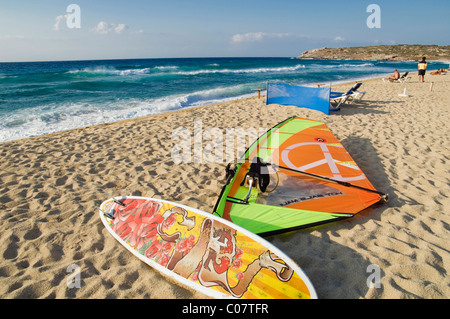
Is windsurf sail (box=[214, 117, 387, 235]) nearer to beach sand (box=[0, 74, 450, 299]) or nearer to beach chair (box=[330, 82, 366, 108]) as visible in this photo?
beach sand (box=[0, 74, 450, 299])

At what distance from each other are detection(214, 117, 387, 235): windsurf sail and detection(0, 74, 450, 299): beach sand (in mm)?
182

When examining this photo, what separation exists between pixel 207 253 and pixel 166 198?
164cm

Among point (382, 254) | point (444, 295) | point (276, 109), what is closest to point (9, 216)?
point (382, 254)

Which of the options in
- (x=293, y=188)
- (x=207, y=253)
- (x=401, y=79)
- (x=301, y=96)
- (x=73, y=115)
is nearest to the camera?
(x=207, y=253)

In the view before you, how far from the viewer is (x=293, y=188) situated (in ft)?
12.5

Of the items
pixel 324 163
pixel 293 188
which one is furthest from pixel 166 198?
pixel 324 163

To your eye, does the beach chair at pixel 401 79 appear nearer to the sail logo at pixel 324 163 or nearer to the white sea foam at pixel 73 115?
the white sea foam at pixel 73 115

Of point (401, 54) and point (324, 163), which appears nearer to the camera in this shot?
point (324, 163)

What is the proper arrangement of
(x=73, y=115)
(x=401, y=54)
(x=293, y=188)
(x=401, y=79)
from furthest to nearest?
(x=401, y=54), (x=401, y=79), (x=73, y=115), (x=293, y=188)

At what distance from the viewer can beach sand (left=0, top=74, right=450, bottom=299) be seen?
7.91 ft

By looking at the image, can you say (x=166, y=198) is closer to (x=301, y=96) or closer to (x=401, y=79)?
(x=301, y=96)

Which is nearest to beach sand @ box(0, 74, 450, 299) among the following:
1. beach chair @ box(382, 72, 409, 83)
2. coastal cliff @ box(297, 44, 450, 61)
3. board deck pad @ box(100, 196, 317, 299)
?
board deck pad @ box(100, 196, 317, 299)
